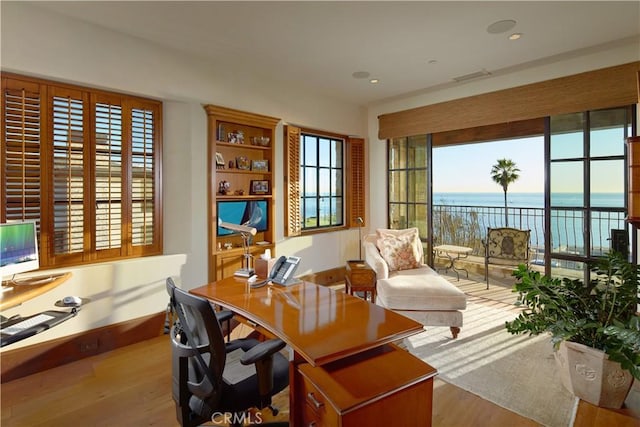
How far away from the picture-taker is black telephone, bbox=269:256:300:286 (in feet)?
7.89

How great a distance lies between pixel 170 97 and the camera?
10.5 feet

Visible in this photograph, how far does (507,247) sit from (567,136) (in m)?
1.98

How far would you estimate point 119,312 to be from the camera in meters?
2.93

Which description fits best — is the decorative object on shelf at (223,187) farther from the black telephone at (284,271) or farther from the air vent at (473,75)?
the air vent at (473,75)

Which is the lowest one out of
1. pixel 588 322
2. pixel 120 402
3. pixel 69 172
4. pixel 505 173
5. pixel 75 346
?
pixel 120 402

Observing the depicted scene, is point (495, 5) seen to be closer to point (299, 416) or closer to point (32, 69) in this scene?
point (299, 416)

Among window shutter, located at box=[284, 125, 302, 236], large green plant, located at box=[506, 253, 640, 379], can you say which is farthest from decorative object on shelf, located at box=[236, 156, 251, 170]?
large green plant, located at box=[506, 253, 640, 379]

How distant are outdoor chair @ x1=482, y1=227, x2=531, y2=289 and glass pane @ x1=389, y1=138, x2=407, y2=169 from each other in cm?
179

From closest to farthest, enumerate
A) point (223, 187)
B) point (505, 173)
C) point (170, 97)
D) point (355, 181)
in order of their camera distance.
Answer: point (170, 97) < point (223, 187) < point (355, 181) < point (505, 173)

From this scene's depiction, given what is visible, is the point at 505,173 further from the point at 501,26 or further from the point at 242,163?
the point at 242,163

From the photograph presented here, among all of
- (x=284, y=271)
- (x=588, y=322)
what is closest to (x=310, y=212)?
(x=284, y=271)

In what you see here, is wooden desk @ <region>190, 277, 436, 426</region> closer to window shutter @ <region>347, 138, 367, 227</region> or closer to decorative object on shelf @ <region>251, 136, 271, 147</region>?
decorative object on shelf @ <region>251, 136, 271, 147</region>

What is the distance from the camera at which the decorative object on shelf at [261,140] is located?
159 inches

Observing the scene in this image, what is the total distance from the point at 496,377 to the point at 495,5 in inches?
113
